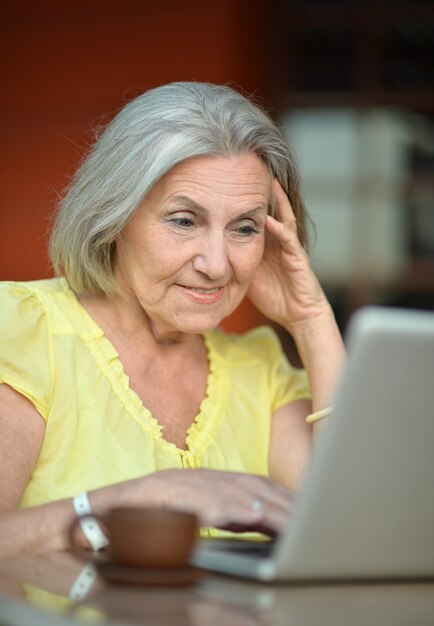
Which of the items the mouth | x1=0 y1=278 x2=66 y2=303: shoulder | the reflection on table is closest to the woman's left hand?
the mouth

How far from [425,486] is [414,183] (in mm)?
5155

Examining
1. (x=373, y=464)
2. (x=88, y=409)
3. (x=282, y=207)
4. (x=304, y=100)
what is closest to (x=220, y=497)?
(x=373, y=464)

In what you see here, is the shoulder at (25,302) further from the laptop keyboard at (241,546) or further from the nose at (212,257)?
the laptop keyboard at (241,546)

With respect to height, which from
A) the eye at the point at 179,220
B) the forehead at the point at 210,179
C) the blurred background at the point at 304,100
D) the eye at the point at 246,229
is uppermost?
the forehead at the point at 210,179

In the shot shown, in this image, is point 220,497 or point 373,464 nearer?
point 373,464

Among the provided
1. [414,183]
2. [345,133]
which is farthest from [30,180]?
[414,183]

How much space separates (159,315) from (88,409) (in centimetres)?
27

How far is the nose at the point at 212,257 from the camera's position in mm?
2131

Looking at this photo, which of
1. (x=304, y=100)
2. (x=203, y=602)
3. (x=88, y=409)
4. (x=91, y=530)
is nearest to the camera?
(x=203, y=602)

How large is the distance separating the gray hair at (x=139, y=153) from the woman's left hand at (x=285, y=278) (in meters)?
0.12

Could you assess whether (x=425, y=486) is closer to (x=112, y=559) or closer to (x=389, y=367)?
(x=389, y=367)

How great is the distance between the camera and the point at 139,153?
213 cm

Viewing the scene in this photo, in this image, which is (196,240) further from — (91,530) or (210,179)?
(91,530)

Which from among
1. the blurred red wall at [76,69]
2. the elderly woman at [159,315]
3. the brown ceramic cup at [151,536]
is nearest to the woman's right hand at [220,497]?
the brown ceramic cup at [151,536]
